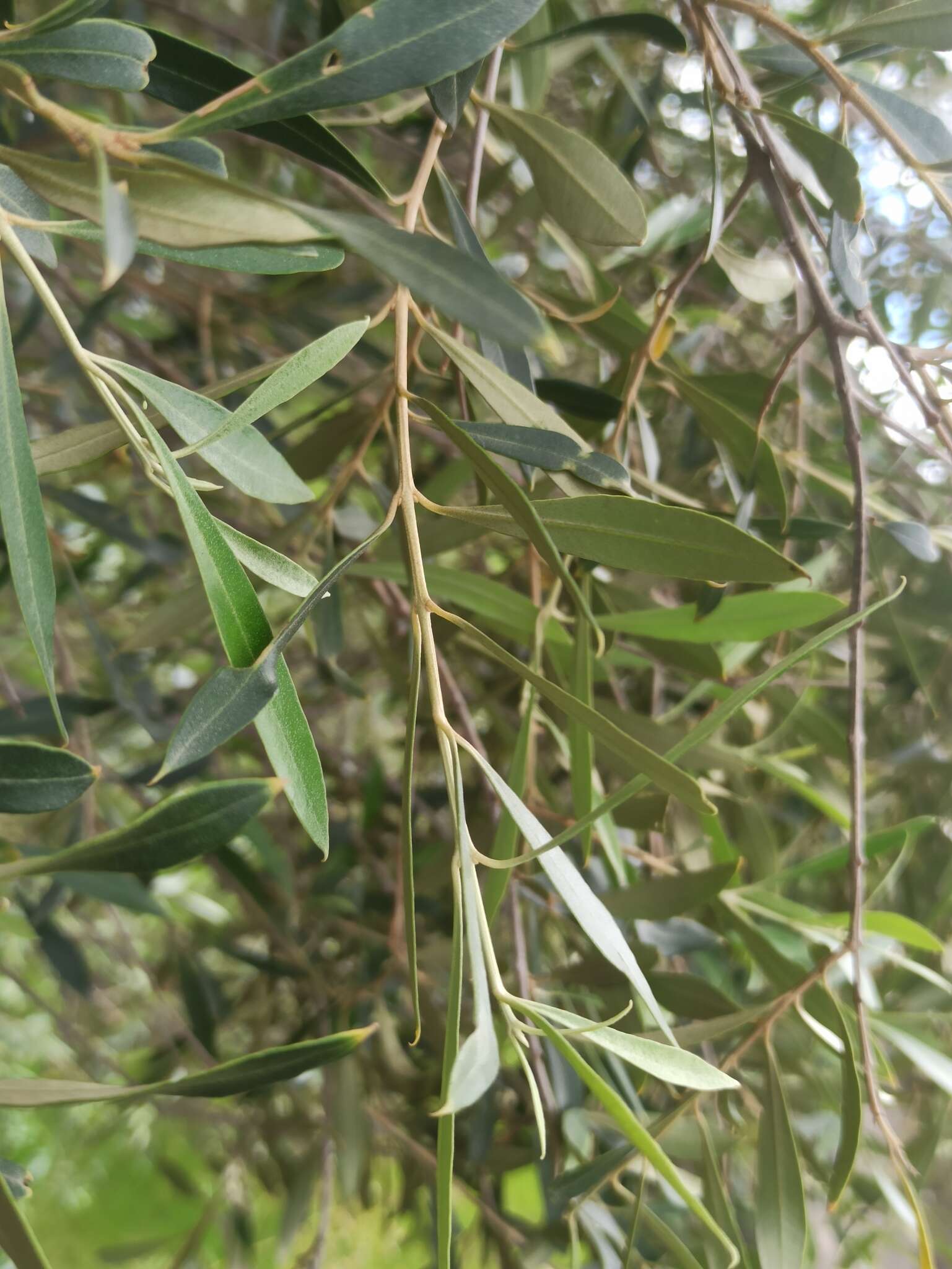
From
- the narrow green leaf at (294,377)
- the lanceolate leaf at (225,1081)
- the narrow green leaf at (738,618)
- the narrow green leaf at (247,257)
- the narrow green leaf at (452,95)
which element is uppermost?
the narrow green leaf at (452,95)

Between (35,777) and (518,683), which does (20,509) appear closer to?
(35,777)

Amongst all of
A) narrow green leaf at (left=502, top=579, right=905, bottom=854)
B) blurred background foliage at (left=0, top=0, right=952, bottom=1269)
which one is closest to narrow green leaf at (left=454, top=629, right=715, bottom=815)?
narrow green leaf at (left=502, top=579, right=905, bottom=854)

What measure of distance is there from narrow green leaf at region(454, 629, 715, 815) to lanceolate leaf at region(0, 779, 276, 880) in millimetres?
69

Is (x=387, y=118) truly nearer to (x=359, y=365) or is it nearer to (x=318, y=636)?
(x=318, y=636)

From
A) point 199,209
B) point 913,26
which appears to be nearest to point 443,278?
point 199,209

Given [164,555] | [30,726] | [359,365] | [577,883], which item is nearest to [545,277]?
[359,365]

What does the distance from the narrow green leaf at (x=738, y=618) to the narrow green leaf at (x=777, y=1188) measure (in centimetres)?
16

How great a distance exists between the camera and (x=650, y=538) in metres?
0.25

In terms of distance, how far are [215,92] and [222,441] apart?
0.10m

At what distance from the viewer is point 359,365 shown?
0.75m

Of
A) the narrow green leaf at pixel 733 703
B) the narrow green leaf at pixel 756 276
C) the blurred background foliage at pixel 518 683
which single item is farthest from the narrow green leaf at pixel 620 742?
the narrow green leaf at pixel 756 276

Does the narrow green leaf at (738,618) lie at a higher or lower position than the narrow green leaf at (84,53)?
lower

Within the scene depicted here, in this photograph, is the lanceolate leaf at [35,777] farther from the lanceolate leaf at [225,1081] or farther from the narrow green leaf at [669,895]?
the narrow green leaf at [669,895]

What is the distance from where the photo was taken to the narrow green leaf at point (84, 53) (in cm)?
21
